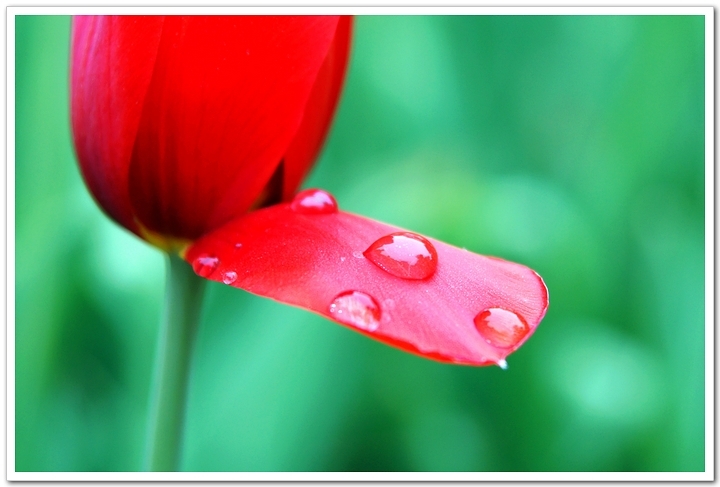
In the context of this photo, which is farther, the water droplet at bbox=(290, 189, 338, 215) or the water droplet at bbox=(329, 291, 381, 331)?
the water droplet at bbox=(290, 189, 338, 215)

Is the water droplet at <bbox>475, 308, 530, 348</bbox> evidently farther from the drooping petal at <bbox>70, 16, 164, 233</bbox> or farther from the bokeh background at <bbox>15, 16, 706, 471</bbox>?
the bokeh background at <bbox>15, 16, 706, 471</bbox>

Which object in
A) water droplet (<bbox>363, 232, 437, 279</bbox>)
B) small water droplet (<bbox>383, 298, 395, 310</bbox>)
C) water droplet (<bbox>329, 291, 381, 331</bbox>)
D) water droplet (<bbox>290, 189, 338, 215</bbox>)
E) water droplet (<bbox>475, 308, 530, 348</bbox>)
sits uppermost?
water droplet (<bbox>329, 291, 381, 331</bbox>)

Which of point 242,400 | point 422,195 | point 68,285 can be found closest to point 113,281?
point 68,285

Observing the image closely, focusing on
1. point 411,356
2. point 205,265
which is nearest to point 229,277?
point 205,265

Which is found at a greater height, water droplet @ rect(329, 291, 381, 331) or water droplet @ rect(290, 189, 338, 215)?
water droplet @ rect(329, 291, 381, 331)

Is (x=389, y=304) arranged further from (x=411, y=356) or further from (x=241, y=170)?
(x=411, y=356)

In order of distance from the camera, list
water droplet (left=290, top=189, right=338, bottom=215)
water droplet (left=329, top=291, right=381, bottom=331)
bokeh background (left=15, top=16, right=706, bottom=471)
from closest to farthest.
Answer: water droplet (left=329, top=291, right=381, bottom=331) → water droplet (left=290, top=189, right=338, bottom=215) → bokeh background (left=15, top=16, right=706, bottom=471)

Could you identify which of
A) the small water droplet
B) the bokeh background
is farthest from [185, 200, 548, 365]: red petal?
the bokeh background

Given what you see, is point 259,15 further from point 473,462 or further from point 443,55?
point 443,55
